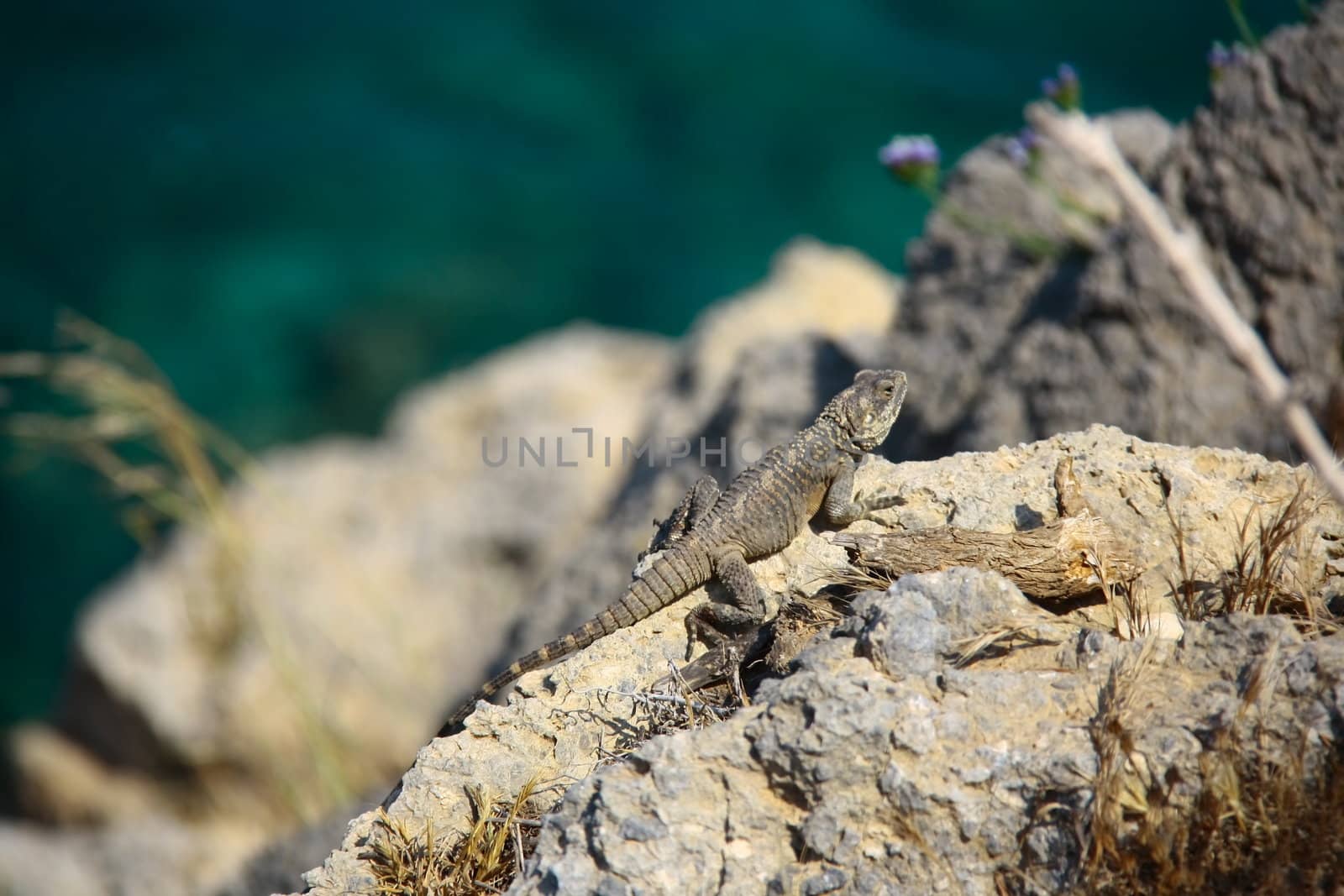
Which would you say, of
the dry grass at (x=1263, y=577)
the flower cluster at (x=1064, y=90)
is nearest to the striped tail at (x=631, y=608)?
the dry grass at (x=1263, y=577)

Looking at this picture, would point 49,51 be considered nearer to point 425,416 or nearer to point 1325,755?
point 425,416

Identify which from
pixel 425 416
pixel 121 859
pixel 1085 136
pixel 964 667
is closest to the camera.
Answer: pixel 1085 136

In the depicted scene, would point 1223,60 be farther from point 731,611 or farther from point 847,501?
point 731,611

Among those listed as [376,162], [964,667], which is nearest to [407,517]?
[376,162]

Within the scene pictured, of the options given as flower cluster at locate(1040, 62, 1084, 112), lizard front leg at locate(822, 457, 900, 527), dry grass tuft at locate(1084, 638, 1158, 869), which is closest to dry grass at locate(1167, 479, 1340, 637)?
dry grass tuft at locate(1084, 638, 1158, 869)

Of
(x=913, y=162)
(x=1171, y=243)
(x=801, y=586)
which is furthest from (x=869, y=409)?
(x=1171, y=243)

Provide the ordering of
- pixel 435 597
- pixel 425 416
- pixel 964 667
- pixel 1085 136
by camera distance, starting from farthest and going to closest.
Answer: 1. pixel 425 416
2. pixel 435 597
3. pixel 964 667
4. pixel 1085 136
